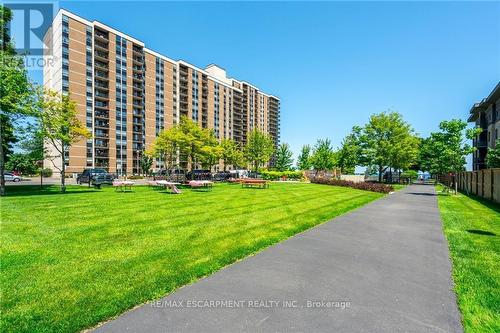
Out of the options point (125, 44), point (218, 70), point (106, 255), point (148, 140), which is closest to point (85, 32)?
point (125, 44)

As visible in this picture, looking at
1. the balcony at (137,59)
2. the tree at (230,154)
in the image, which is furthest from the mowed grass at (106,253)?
the balcony at (137,59)

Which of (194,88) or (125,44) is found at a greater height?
(125,44)

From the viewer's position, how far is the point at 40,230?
8141mm

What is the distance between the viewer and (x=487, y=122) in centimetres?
4491

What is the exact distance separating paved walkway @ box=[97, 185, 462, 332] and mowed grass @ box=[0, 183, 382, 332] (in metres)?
0.46

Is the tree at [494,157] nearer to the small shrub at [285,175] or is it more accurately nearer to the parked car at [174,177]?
the small shrub at [285,175]

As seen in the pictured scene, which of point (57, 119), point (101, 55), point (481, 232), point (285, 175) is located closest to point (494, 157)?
point (481, 232)

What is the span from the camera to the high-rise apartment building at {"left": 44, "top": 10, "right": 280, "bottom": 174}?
62.2 m

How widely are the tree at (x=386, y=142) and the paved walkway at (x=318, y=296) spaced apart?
38.7 metres

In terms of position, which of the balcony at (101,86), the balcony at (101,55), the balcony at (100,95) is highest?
the balcony at (101,55)

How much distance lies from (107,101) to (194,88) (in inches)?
1283

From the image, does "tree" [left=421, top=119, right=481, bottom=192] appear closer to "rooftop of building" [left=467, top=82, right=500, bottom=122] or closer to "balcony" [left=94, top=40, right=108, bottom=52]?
"rooftop of building" [left=467, top=82, right=500, bottom=122]

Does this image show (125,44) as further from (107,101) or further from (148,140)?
(148,140)

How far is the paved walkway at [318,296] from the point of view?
3523 millimetres
